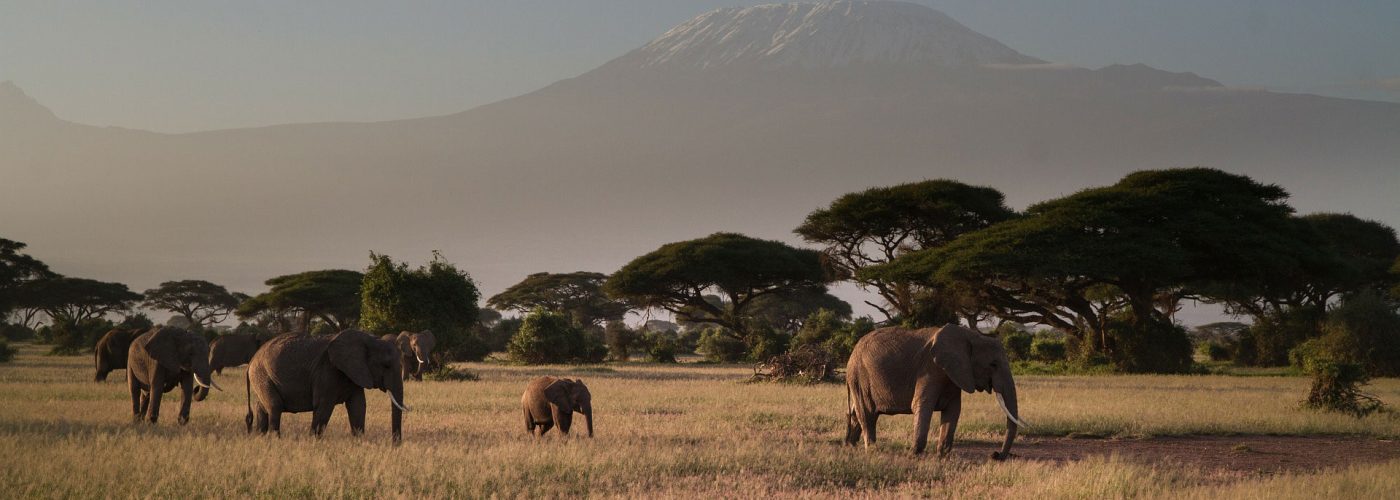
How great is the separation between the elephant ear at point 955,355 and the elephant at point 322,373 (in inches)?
271

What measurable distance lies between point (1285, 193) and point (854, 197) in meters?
19.3

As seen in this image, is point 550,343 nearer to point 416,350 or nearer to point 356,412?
point 416,350

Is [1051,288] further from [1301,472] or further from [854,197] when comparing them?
[1301,472]

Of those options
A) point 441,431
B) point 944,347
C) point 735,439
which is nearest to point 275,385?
point 441,431

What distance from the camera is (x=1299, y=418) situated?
1975cm

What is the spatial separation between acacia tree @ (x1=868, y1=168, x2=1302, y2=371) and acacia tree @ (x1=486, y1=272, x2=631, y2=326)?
4097 cm

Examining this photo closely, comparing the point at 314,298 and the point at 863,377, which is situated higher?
the point at 314,298

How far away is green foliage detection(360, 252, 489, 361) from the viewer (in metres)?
39.3

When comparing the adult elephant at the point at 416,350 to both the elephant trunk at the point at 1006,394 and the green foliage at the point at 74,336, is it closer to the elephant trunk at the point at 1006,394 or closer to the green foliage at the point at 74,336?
the elephant trunk at the point at 1006,394

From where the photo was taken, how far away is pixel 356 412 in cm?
1341

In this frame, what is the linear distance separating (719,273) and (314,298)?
26226mm

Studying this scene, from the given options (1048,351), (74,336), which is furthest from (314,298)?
(1048,351)

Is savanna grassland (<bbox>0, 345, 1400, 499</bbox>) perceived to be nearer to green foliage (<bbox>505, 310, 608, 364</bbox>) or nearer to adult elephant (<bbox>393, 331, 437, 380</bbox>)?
adult elephant (<bbox>393, 331, 437, 380</bbox>)

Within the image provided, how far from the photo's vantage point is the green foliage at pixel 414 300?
39.3 metres
